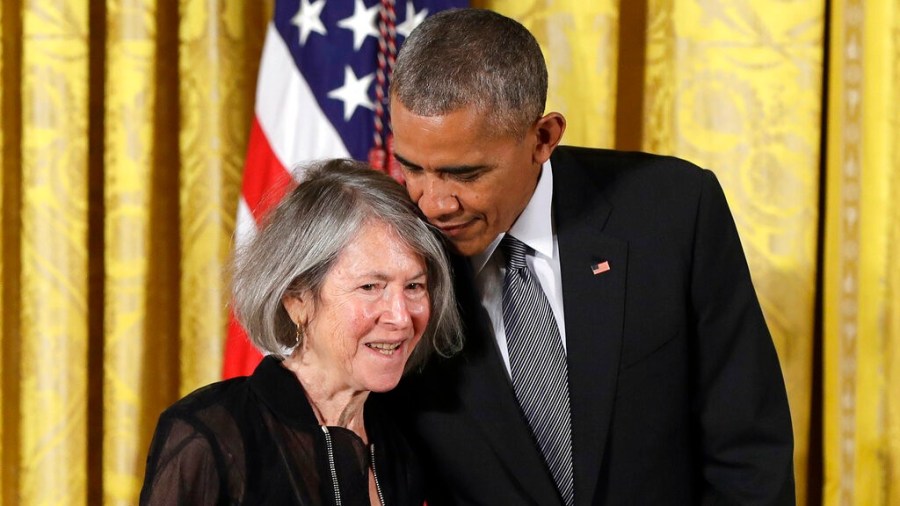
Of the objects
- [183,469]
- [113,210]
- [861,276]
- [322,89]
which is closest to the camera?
[183,469]

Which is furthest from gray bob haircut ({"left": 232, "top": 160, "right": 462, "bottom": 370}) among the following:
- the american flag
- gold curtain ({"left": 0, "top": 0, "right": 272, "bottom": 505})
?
gold curtain ({"left": 0, "top": 0, "right": 272, "bottom": 505})

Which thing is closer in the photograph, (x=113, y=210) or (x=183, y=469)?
(x=183, y=469)

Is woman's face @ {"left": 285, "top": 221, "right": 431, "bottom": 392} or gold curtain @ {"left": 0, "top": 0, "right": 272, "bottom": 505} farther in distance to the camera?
gold curtain @ {"left": 0, "top": 0, "right": 272, "bottom": 505}

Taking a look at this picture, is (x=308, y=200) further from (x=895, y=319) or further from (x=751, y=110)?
(x=895, y=319)

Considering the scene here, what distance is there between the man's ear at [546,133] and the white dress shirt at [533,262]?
0.11m

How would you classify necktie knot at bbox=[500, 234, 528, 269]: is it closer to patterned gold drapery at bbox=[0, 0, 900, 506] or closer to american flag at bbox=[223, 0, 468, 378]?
american flag at bbox=[223, 0, 468, 378]

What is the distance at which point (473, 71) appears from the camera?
57.8 inches

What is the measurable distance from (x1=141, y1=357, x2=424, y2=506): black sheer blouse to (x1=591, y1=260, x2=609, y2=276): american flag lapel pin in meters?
0.42

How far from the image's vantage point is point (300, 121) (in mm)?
2455

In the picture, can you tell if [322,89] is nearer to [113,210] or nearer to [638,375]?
[113,210]

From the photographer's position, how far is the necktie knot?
167 centimetres

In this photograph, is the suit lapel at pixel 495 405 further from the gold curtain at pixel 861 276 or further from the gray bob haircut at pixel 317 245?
the gold curtain at pixel 861 276

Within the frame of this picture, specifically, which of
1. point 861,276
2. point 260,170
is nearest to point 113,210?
point 260,170

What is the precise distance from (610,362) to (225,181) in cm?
143
